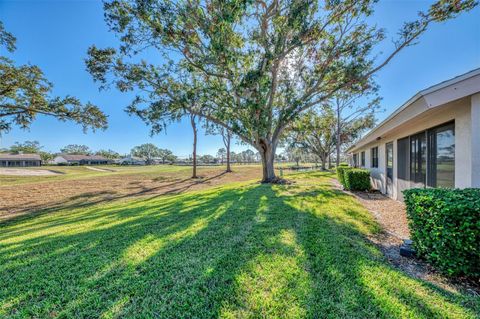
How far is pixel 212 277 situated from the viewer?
2578mm

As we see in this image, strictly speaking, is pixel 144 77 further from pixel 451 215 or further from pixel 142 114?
pixel 451 215

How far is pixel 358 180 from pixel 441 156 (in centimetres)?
485

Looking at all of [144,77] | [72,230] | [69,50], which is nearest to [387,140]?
[72,230]

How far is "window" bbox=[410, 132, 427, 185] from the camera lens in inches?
241

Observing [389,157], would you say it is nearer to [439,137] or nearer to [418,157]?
[418,157]

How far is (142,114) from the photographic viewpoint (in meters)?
12.7

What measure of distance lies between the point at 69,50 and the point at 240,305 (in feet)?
56.3

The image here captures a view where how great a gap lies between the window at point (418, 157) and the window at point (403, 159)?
272mm

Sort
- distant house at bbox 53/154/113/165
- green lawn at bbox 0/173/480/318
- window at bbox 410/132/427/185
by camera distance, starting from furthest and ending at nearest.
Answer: distant house at bbox 53/154/113/165, window at bbox 410/132/427/185, green lawn at bbox 0/173/480/318

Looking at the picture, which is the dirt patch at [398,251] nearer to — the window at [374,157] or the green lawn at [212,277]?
the green lawn at [212,277]

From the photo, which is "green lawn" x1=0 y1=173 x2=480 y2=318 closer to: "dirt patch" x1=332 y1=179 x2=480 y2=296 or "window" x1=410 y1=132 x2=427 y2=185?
"dirt patch" x1=332 y1=179 x2=480 y2=296

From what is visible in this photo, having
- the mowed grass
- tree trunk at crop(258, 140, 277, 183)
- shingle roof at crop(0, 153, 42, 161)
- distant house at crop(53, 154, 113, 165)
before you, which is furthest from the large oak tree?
distant house at crop(53, 154, 113, 165)

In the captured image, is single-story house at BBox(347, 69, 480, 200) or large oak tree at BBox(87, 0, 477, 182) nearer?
single-story house at BBox(347, 69, 480, 200)

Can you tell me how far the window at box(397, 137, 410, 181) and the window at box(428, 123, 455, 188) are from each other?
160 cm
